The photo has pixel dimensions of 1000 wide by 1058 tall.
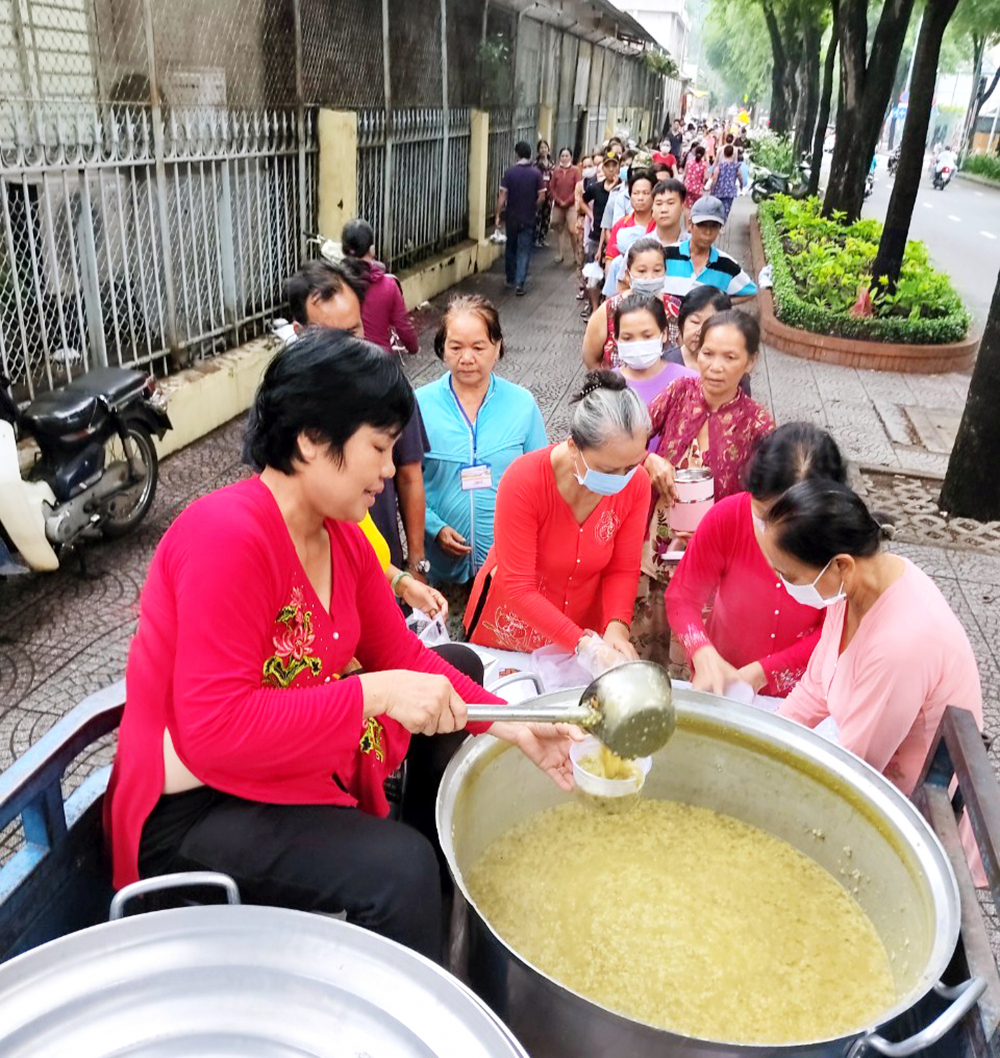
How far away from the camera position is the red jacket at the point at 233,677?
1419mm

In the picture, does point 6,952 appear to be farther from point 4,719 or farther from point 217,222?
point 217,222

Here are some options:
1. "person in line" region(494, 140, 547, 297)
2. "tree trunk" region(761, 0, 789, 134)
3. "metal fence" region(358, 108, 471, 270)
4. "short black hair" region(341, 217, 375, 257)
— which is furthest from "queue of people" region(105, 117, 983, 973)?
"tree trunk" region(761, 0, 789, 134)

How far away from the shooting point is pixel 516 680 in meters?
2.42

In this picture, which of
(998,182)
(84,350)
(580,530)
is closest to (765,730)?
(580,530)

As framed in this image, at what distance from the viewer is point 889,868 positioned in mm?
1815

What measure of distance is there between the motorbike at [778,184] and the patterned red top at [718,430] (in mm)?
17445

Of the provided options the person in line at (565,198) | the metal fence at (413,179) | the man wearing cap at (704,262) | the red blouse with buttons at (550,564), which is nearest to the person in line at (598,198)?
the person in line at (565,198)

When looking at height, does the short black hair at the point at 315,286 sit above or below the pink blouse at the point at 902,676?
above

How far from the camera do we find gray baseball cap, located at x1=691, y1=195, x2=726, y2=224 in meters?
5.17

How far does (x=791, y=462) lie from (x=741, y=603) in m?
0.54

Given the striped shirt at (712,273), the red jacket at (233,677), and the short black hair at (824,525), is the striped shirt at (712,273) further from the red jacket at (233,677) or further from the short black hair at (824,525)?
the red jacket at (233,677)

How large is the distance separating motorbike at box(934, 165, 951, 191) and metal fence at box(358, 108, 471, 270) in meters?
26.3

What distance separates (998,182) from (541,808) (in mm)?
38367

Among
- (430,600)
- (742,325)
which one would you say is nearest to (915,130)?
(742,325)
